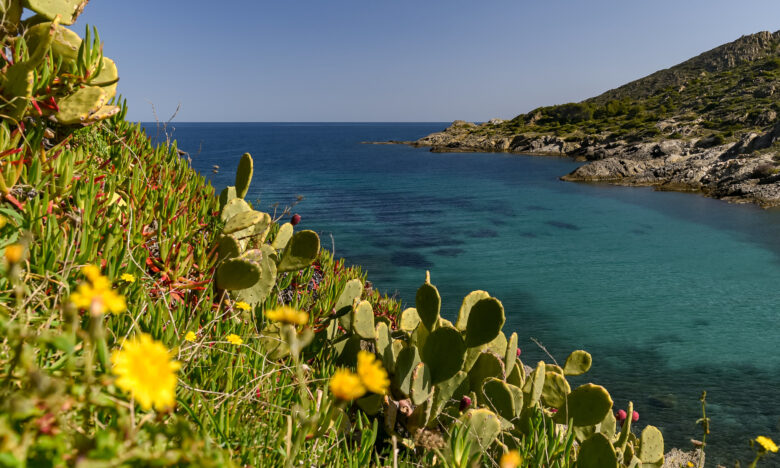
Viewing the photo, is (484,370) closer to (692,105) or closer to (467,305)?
(467,305)

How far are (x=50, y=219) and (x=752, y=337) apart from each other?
36.4 feet

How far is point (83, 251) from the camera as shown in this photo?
71.8 inches

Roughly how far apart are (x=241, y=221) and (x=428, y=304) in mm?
1199

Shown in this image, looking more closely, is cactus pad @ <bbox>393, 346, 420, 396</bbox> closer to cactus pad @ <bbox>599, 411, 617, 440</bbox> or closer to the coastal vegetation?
the coastal vegetation

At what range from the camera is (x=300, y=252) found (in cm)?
307

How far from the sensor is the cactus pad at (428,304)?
2.59m

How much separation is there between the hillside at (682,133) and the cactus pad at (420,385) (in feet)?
80.9

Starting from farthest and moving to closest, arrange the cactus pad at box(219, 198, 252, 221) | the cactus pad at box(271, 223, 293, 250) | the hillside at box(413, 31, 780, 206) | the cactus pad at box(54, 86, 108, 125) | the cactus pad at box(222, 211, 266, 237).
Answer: the hillside at box(413, 31, 780, 206) < the cactus pad at box(271, 223, 293, 250) < the cactus pad at box(219, 198, 252, 221) < the cactus pad at box(222, 211, 266, 237) < the cactus pad at box(54, 86, 108, 125)

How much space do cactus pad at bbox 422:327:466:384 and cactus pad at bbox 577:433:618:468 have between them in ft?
2.27

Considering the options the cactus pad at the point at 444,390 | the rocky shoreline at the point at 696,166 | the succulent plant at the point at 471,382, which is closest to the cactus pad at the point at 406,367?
the succulent plant at the point at 471,382

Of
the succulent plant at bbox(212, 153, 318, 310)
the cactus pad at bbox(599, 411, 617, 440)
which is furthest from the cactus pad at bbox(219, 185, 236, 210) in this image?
the cactus pad at bbox(599, 411, 617, 440)

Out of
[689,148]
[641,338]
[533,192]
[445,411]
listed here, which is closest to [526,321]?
[641,338]

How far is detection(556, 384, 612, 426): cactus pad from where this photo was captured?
263 cm

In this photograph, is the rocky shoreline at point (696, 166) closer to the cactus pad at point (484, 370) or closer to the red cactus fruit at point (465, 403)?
the cactus pad at point (484, 370)
